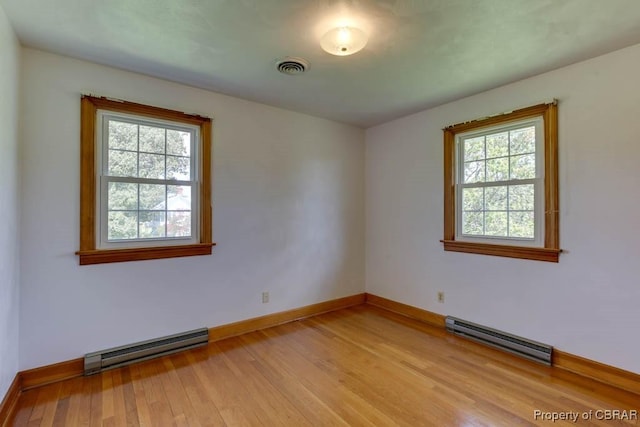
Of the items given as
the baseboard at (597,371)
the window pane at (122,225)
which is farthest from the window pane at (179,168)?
the baseboard at (597,371)

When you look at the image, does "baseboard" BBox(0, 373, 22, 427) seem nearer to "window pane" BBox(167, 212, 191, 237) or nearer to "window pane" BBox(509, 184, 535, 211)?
"window pane" BBox(167, 212, 191, 237)

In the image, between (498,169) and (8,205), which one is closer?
(8,205)

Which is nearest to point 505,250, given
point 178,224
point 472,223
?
point 472,223

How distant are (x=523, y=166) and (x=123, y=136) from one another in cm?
357

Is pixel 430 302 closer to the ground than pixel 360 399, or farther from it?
farther from it

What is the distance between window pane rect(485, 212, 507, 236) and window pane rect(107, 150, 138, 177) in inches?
132

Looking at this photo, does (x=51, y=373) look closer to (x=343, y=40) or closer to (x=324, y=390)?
(x=324, y=390)

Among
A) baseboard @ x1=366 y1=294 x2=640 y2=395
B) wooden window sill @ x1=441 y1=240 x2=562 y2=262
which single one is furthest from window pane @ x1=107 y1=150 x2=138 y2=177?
baseboard @ x1=366 y1=294 x2=640 y2=395

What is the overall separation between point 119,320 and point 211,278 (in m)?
0.81

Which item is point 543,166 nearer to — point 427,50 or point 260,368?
point 427,50

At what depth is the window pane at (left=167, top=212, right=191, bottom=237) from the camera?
2859 mm

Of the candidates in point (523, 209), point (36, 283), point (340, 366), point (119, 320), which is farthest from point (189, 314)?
point (523, 209)

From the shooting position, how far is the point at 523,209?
2.84m

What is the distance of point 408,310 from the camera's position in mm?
3787
